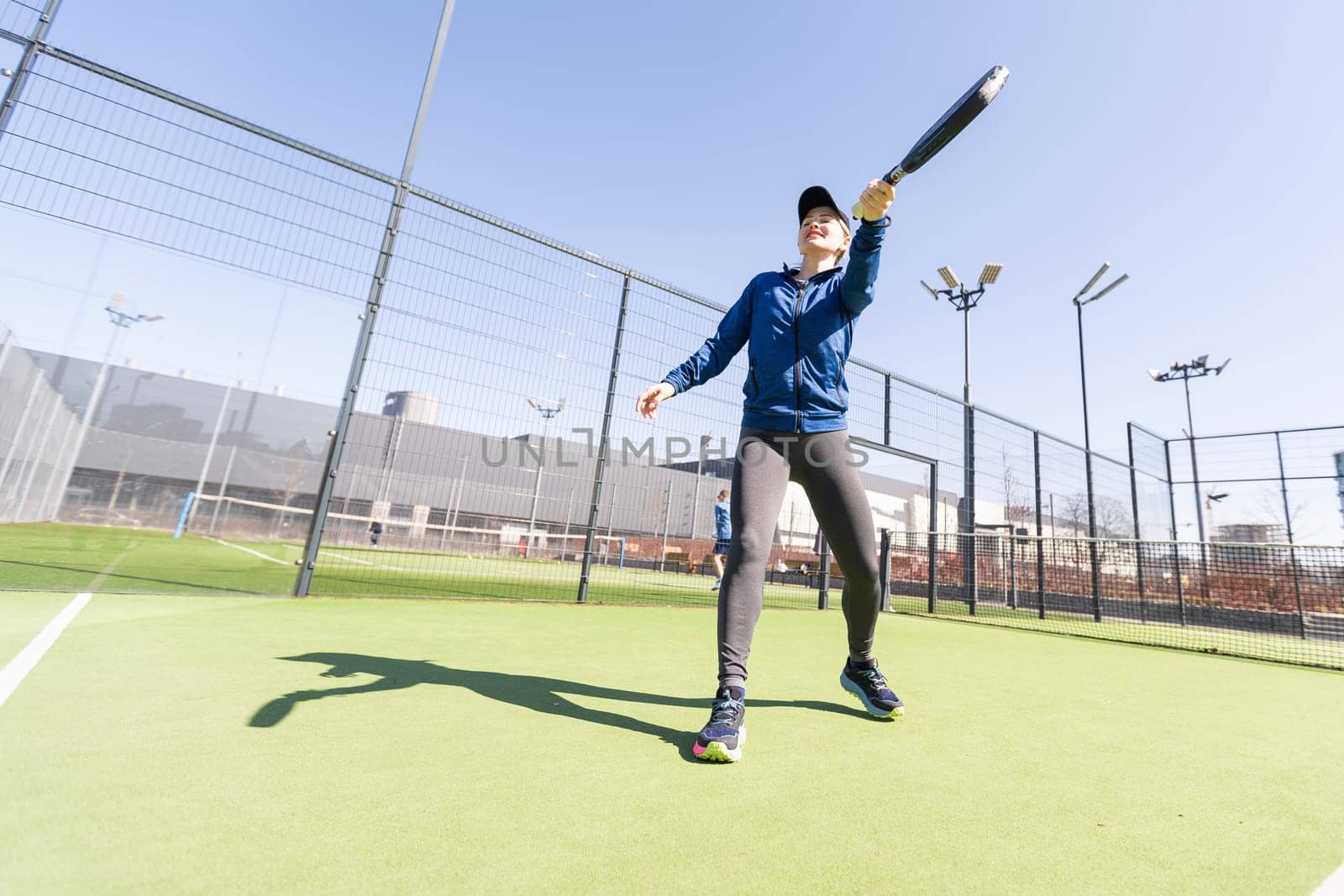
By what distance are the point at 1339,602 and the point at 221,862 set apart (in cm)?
1357

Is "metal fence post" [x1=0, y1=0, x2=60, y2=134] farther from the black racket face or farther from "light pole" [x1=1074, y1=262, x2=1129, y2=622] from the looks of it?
"light pole" [x1=1074, y1=262, x2=1129, y2=622]

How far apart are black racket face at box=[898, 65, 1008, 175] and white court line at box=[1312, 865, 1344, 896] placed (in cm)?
191

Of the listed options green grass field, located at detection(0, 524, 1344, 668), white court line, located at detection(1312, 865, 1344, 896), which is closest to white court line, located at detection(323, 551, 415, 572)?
green grass field, located at detection(0, 524, 1344, 668)

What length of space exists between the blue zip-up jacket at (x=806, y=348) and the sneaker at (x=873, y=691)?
988 mm

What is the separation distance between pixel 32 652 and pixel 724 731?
2643 mm

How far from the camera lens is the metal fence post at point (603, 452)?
19.9 feet

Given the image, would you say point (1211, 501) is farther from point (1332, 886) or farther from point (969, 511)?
point (1332, 886)

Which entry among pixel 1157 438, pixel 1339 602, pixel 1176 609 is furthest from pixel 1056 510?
pixel 1157 438

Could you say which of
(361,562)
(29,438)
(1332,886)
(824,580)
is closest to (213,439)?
(29,438)

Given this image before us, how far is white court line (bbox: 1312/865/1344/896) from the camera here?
1.07 metres

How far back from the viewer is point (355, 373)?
4.80 metres

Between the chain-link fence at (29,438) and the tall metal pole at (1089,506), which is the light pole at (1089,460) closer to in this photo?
the tall metal pole at (1089,506)

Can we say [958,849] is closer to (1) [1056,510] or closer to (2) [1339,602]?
(1) [1056,510]

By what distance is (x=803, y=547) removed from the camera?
9.46m
